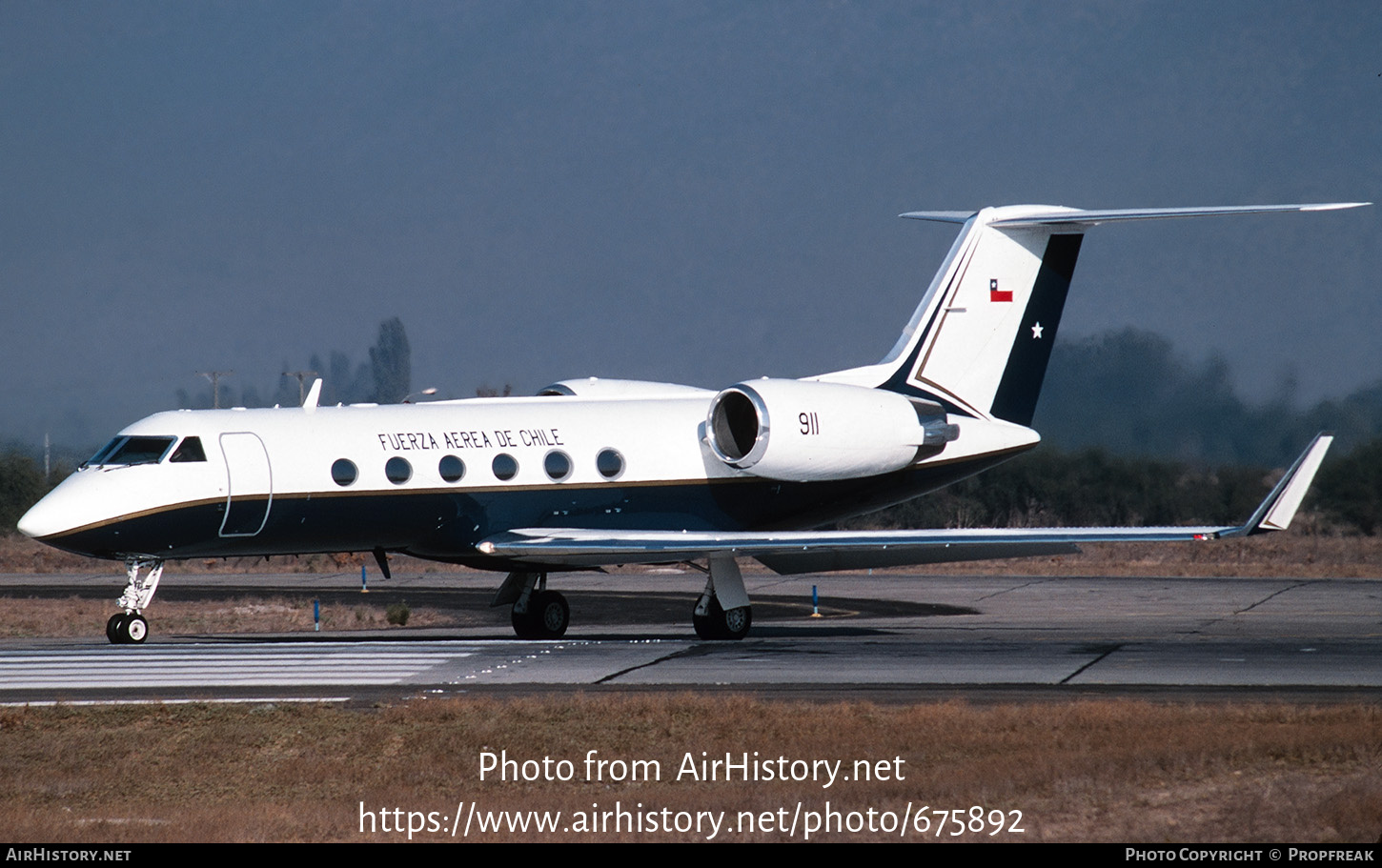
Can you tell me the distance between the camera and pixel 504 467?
2283cm

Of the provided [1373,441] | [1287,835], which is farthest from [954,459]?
[1373,441]

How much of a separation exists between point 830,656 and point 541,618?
6457 mm

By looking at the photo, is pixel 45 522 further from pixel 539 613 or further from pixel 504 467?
pixel 539 613

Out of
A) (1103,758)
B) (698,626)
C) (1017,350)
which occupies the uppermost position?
(1017,350)

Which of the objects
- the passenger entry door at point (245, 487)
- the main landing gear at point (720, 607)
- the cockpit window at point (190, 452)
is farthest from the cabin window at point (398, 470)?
the main landing gear at point (720, 607)

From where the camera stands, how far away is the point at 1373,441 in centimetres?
4431

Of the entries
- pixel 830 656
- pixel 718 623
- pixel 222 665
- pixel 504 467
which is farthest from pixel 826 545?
pixel 222 665

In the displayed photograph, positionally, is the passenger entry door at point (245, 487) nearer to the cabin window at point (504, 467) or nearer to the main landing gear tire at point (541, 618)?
the cabin window at point (504, 467)

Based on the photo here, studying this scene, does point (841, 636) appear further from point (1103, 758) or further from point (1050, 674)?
point (1103, 758)

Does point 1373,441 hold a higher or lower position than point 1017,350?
lower

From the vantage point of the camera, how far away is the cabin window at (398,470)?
21969mm

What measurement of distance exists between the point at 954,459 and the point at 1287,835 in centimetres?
1660

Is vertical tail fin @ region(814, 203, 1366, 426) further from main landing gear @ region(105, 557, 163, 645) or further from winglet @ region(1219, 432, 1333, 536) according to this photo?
main landing gear @ region(105, 557, 163, 645)

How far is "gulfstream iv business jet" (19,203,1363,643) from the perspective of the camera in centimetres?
2106
